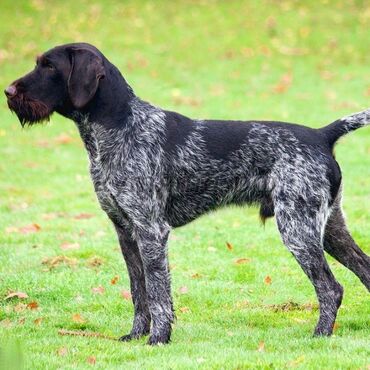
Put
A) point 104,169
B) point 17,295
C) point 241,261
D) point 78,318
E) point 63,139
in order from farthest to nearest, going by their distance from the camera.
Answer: point 63,139
point 241,261
point 17,295
point 78,318
point 104,169

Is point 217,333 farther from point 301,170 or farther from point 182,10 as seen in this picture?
point 182,10

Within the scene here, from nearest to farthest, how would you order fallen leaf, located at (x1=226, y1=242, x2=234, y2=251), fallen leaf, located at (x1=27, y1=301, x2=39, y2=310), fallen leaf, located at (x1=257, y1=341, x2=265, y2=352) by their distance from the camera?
fallen leaf, located at (x1=257, y1=341, x2=265, y2=352), fallen leaf, located at (x1=27, y1=301, x2=39, y2=310), fallen leaf, located at (x1=226, y1=242, x2=234, y2=251)

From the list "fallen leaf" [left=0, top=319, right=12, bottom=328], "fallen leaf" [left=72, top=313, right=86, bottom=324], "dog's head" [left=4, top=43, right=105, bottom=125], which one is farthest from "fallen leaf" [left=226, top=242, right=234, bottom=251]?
"dog's head" [left=4, top=43, right=105, bottom=125]

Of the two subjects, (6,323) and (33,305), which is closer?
(6,323)

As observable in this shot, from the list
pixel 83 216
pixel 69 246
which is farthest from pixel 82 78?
pixel 83 216

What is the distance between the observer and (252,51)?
89.1ft

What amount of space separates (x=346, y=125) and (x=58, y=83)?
2.57m

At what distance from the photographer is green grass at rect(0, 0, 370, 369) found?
684 centimetres

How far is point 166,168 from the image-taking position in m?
7.13

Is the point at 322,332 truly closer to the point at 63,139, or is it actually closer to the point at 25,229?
the point at 25,229

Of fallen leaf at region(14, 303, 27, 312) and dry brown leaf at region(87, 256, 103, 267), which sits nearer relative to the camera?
fallen leaf at region(14, 303, 27, 312)

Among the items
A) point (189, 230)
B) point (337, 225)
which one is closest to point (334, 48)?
point (189, 230)

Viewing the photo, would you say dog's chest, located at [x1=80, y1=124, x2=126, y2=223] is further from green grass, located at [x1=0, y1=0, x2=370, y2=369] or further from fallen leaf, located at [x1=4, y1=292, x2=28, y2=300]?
fallen leaf, located at [x1=4, y1=292, x2=28, y2=300]

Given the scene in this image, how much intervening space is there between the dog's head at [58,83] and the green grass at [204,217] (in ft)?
6.59
